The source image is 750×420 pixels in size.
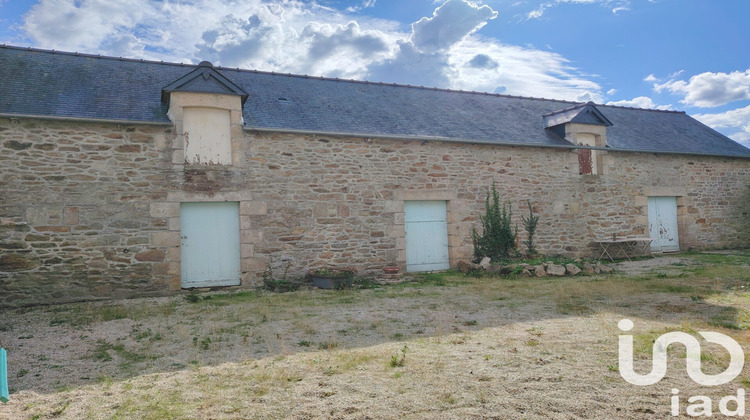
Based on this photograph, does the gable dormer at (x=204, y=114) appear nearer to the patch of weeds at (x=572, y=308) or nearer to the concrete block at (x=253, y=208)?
the concrete block at (x=253, y=208)

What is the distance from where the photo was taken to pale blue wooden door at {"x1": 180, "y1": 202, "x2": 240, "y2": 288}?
8164 millimetres

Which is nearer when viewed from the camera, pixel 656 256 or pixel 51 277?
pixel 51 277

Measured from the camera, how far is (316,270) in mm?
8711

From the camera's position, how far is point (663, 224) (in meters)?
12.5

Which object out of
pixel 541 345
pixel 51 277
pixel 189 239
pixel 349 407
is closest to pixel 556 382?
pixel 541 345

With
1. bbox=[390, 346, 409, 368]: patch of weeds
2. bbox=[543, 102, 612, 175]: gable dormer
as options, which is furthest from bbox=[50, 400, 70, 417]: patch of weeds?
bbox=[543, 102, 612, 175]: gable dormer

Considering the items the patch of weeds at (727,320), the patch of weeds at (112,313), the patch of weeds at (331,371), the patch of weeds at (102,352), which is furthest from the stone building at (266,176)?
the patch of weeds at (727,320)

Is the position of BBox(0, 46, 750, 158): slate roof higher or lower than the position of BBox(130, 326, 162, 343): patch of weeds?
Result: higher

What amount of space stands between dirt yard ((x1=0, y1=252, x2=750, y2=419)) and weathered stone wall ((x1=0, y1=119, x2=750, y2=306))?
2.94 ft

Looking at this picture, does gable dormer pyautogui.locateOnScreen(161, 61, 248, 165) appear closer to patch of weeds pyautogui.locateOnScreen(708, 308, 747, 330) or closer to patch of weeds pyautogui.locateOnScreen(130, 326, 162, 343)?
patch of weeds pyautogui.locateOnScreen(130, 326, 162, 343)

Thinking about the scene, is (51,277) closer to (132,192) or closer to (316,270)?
(132,192)

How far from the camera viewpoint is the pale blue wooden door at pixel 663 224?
12.3 metres

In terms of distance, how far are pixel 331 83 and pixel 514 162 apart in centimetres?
502

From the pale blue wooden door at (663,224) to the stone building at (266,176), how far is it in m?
0.06
